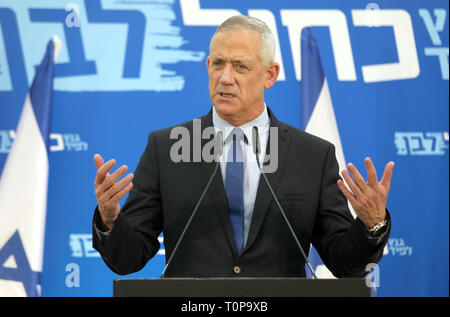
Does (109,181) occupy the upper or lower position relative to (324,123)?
lower

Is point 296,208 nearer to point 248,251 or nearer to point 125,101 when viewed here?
point 248,251

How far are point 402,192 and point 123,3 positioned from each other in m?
2.38

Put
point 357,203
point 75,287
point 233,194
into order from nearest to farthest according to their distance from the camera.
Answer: point 357,203 < point 233,194 < point 75,287

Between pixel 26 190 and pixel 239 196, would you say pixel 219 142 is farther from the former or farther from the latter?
pixel 26 190

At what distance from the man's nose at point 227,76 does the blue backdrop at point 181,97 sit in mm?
1747

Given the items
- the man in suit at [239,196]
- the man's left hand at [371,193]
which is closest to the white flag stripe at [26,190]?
the man in suit at [239,196]

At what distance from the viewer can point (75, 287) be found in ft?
13.5

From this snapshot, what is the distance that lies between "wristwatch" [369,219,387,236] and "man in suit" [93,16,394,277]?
13cm

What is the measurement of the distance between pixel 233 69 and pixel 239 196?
527 mm

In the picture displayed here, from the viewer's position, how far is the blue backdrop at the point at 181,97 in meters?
4.15

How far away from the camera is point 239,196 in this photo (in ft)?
7.80

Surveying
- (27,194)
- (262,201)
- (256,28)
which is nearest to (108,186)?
(262,201)

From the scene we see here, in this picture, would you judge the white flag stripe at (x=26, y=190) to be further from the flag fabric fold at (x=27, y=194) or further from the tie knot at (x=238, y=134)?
the tie knot at (x=238, y=134)
